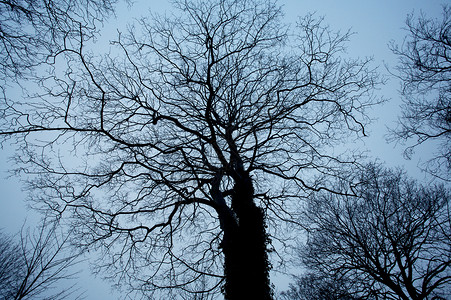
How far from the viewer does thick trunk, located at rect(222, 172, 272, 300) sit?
4.35m

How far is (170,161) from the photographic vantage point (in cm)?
582

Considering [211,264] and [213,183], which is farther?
[211,264]

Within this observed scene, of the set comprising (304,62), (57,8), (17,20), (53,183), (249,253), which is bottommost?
(249,253)

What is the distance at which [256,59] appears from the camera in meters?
6.57

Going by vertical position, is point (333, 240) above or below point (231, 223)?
above

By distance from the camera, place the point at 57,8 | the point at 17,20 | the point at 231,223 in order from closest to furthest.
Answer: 1. the point at 17,20
2. the point at 57,8
3. the point at 231,223

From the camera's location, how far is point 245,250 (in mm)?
4680

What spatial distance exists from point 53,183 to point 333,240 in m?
9.55

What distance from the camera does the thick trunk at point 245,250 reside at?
4352 mm

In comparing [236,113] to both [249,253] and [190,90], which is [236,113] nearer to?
[190,90]

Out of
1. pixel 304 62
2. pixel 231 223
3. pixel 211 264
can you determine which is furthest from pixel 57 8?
pixel 211 264

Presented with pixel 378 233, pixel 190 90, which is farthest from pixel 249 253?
pixel 378 233

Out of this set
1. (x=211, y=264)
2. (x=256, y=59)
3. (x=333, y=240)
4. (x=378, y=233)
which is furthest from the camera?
(x=333, y=240)

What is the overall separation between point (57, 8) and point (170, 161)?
12.5 ft
